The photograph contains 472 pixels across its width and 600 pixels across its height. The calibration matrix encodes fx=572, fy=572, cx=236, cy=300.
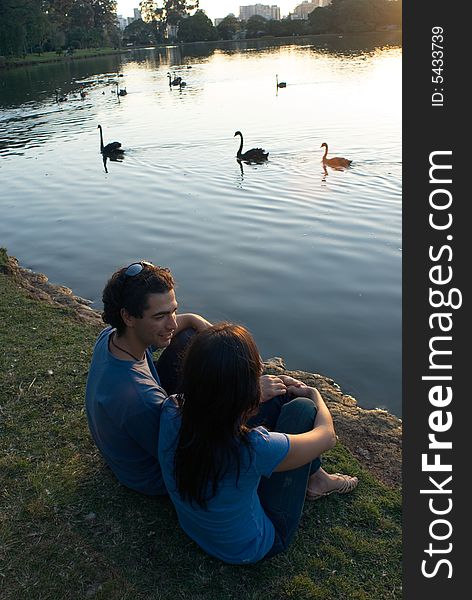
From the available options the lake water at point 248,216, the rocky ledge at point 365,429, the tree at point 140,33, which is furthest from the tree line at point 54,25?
the rocky ledge at point 365,429

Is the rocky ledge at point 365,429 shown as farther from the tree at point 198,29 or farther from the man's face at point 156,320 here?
the tree at point 198,29

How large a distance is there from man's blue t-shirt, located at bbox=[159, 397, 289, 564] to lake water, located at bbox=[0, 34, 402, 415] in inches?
119

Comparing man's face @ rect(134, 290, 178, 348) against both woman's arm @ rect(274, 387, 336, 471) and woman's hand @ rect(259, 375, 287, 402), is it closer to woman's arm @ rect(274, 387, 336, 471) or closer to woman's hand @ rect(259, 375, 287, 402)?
woman's hand @ rect(259, 375, 287, 402)

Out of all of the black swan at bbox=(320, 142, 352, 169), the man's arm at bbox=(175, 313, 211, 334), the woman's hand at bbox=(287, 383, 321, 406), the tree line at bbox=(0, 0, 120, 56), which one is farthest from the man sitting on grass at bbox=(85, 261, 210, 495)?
the tree line at bbox=(0, 0, 120, 56)

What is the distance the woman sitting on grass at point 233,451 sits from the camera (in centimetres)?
229

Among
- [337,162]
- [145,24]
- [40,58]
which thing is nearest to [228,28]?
[145,24]

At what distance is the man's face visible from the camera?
299cm

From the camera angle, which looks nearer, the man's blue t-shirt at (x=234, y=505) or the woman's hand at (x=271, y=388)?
the man's blue t-shirt at (x=234, y=505)

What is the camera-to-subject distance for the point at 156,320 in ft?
9.89

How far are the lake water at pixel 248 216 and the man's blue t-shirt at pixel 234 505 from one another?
119 inches

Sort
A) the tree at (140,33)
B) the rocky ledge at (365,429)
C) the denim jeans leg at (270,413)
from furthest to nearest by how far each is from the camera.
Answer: the tree at (140,33) < the rocky ledge at (365,429) < the denim jeans leg at (270,413)

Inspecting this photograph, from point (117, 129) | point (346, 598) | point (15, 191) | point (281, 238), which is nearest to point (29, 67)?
point (117, 129)

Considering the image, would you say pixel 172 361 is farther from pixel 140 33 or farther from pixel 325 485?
pixel 140 33

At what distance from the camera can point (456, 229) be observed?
137 inches
